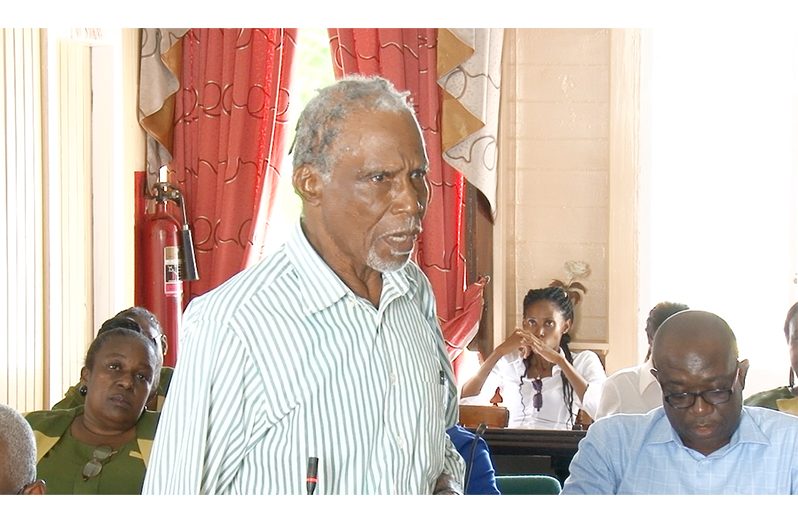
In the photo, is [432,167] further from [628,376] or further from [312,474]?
[312,474]

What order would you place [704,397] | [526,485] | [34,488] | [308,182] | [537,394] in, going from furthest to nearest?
[537,394] → [526,485] → [704,397] → [34,488] → [308,182]

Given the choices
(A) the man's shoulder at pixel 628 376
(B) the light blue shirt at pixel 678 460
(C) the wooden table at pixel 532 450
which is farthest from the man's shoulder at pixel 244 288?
(A) the man's shoulder at pixel 628 376

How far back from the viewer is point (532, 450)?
8.31 ft

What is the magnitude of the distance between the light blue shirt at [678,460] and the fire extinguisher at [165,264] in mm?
2059

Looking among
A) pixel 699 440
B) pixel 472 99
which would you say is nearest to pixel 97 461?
pixel 699 440

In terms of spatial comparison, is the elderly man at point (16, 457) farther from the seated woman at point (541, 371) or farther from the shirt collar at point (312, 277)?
the seated woman at point (541, 371)

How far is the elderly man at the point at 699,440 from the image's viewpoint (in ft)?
4.76

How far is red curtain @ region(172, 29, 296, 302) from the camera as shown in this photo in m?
3.56

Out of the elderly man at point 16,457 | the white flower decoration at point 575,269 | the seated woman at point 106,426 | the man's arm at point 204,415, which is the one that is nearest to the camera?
the man's arm at point 204,415

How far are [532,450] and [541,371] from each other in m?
0.83

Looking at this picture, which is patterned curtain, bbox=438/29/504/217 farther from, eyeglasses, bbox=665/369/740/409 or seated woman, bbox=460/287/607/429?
eyeglasses, bbox=665/369/740/409

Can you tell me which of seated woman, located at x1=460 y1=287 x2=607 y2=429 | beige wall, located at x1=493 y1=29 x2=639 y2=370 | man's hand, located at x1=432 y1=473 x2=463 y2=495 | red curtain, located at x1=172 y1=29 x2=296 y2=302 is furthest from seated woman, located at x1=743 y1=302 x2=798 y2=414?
red curtain, located at x1=172 y1=29 x2=296 y2=302

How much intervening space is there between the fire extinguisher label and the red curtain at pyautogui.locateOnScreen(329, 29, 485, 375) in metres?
0.84
